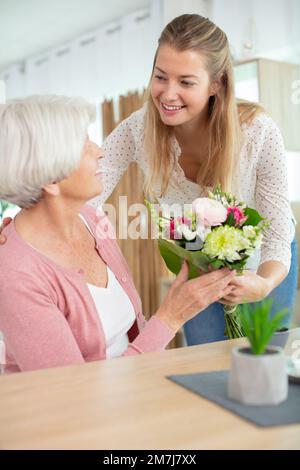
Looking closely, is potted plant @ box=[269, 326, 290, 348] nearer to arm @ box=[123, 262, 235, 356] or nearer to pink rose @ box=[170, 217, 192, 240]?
arm @ box=[123, 262, 235, 356]

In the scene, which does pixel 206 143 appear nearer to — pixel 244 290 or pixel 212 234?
pixel 244 290

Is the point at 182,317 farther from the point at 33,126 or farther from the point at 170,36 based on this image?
the point at 170,36

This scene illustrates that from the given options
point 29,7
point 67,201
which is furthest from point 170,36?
point 29,7

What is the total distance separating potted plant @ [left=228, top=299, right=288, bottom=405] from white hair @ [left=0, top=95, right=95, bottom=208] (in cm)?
78

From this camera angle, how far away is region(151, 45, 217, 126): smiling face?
6.55 ft

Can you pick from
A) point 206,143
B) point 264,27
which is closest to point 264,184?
point 206,143

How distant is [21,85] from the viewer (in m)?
8.23

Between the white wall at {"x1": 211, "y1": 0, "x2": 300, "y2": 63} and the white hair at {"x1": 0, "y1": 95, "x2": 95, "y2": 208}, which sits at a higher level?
the white hair at {"x1": 0, "y1": 95, "x2": 95, "y2": 208}

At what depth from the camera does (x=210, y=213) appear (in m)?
1.48

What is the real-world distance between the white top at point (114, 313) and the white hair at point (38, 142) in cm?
32

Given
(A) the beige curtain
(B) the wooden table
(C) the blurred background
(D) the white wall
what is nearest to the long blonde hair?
(B) the wooden table

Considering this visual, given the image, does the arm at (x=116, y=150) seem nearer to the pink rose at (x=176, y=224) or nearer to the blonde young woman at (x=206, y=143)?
the blonde young woman at (x=206, y=143)

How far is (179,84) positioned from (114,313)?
76 centimetres

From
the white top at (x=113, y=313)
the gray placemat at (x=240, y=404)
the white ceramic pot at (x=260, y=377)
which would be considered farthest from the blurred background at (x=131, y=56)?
the white ceramic pot at (x=260, y=377)
